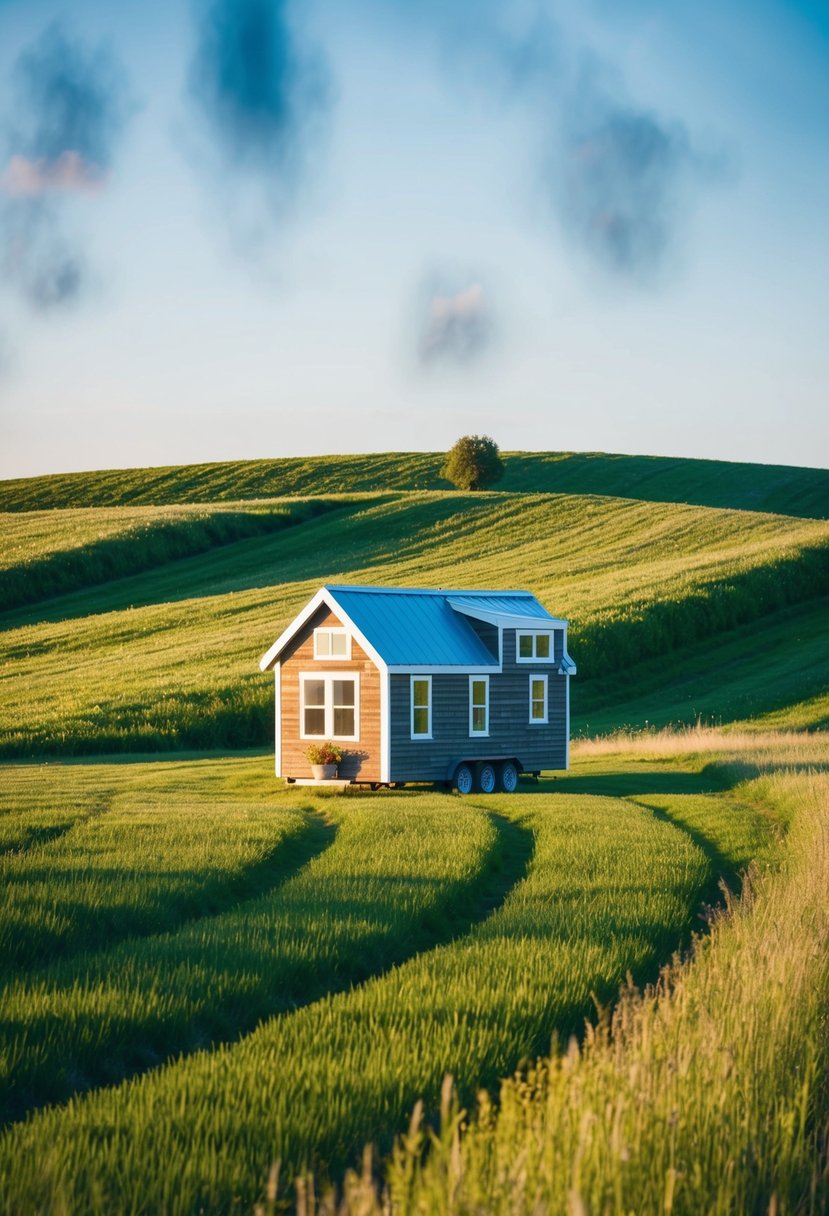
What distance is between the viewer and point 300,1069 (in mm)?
8875

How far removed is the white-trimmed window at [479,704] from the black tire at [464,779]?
1.04m

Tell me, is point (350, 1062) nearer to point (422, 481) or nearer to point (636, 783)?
point (636, 783)

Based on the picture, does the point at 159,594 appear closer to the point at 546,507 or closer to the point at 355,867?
the point at 546,507


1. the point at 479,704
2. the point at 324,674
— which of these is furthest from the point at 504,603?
the point at 324,674

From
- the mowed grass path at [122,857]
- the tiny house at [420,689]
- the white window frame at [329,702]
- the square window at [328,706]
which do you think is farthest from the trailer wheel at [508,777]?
the mowed grass path at [122,857]

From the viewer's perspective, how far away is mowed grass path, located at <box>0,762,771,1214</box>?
23.1ft

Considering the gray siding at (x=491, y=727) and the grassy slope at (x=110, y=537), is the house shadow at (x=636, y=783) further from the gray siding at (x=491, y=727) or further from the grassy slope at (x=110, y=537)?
the grassy slope at (x=110, y=537)

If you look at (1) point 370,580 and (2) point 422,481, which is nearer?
(1) point 370,580

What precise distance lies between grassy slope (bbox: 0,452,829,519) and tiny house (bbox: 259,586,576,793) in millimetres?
69660

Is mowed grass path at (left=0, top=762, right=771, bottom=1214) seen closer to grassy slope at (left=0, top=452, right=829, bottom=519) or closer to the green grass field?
the green grass field

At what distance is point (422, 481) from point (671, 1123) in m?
116

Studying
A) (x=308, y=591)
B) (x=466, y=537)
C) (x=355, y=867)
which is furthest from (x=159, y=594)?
(x=355, y=867)

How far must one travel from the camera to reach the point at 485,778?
1425 inches

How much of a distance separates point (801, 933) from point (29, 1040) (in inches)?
233
